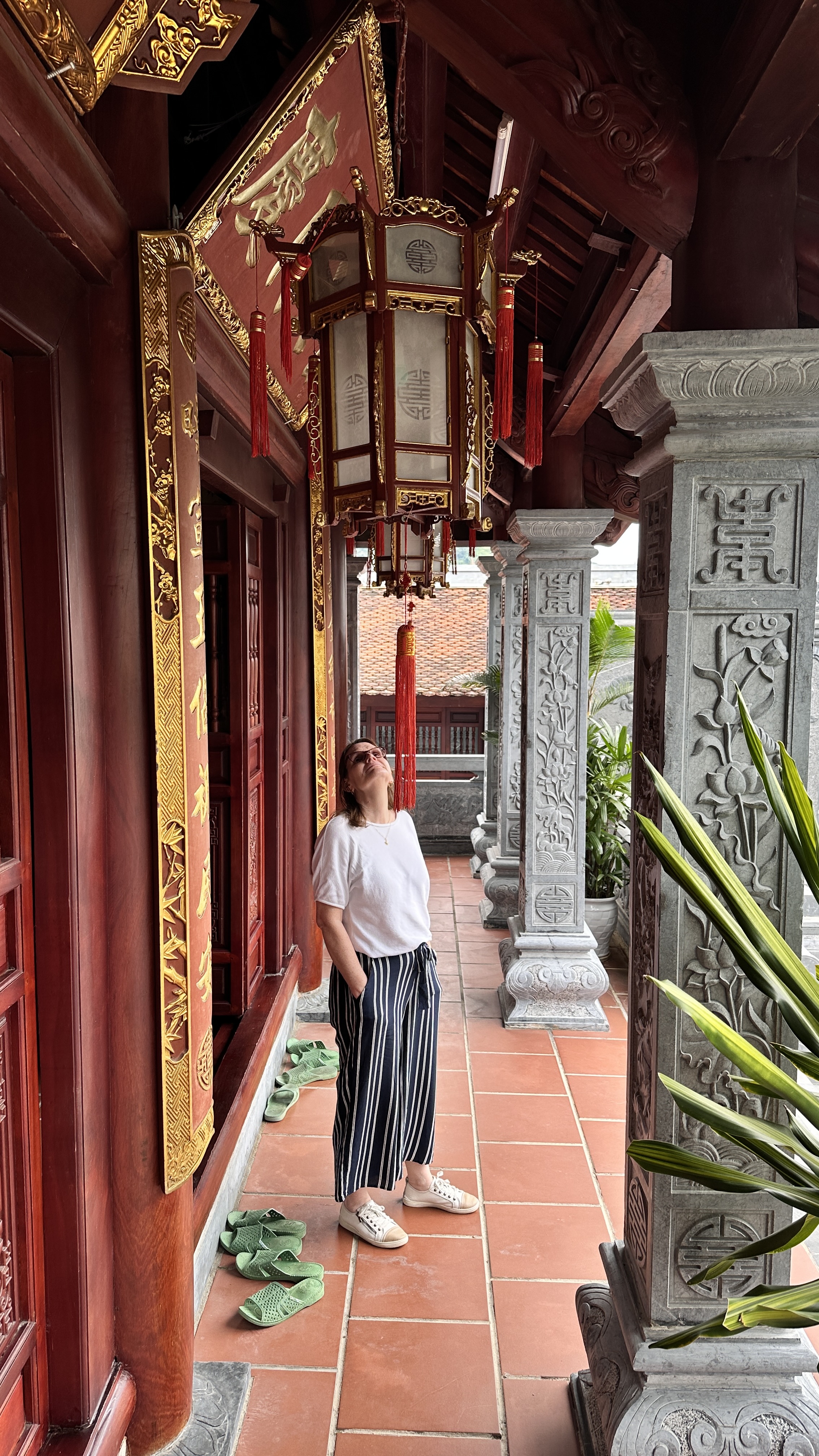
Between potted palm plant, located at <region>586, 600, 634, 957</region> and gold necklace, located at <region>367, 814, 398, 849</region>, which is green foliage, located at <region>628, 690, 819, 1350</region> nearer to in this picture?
gold necklace, located at <region>367, 814, 398, 849</region>

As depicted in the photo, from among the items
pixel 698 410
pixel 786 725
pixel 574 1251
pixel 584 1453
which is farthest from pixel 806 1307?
pixel 574 1251

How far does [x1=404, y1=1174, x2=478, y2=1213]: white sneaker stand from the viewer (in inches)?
120

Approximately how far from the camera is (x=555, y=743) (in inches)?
193

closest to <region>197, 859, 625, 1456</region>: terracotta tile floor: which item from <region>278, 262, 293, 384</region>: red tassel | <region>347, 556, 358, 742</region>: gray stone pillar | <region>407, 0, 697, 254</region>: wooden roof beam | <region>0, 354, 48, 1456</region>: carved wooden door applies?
<region>0, 354, 48, 1456</region>: carved wooden door

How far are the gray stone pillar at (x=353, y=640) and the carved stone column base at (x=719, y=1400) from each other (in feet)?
21.9

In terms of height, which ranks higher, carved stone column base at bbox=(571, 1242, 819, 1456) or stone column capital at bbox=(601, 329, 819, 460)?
stone column capital at bbox=(601, 329, 819, 460)

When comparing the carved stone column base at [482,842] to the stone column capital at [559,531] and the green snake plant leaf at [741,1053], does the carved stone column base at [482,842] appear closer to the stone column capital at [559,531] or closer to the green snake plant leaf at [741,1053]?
the stone column capital at [559,531]

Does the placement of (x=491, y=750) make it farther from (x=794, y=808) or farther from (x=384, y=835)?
(x=794, y=808)

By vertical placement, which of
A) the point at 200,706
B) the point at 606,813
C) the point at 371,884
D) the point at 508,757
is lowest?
the point at 606,813

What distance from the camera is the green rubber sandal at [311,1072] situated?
389 centimetres

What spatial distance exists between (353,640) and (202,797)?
713cm

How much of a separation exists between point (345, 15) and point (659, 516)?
1.21 m

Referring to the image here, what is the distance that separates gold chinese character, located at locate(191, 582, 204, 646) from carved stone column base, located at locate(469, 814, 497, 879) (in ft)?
18.6

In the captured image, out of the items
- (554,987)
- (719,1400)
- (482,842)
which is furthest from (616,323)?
(482,842)
